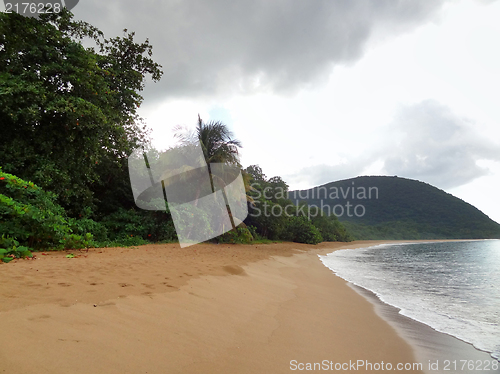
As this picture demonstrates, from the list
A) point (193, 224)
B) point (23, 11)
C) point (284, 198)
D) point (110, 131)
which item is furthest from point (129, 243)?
point (284, 198)

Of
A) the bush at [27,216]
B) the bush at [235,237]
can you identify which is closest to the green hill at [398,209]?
the bush at [235,237]

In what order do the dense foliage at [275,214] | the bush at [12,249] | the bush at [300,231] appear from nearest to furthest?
the bush at [12,249], the dense foliage at [275,214], the bush at [300,231]

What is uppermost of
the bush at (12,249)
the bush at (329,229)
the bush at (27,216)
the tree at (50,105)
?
the tree at (50,105)

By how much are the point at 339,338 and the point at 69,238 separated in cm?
675

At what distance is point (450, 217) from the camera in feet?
246

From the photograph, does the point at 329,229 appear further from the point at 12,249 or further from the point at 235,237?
the point at 12,249

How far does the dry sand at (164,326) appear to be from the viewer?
1931 millimetres

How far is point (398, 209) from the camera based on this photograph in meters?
81.4

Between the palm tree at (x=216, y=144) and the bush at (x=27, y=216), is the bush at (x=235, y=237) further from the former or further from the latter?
the bush at (x=27, y=216)

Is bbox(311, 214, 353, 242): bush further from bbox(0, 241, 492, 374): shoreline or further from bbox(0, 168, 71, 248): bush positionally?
bbox(0, 241, 492, 374): shoreline

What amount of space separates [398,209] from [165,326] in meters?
91.0

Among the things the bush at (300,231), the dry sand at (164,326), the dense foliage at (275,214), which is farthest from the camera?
the bush at (300,231)

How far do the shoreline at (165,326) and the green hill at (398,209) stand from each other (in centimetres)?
5690

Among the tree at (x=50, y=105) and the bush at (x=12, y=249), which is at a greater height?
the tree at (x=50, y=105)
